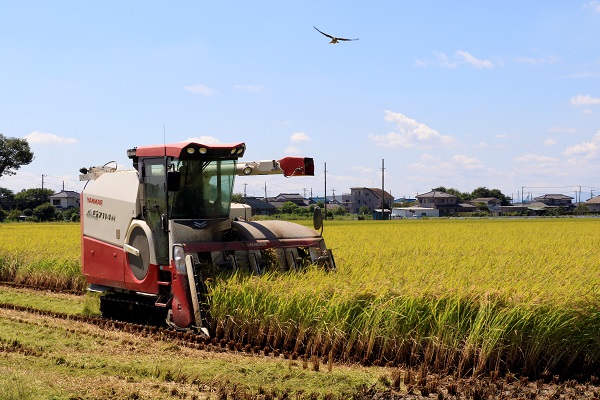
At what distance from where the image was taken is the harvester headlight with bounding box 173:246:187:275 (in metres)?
10.5

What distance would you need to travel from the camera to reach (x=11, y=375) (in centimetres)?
755

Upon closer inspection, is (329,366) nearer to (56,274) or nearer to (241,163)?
(241,163)

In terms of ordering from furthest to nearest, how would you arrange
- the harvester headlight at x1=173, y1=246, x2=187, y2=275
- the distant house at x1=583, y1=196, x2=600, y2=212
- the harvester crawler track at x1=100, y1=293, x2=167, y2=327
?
the distant house at x1=583, y1=196, x2=600, y2=212, the harvester crawler track at x1=100, y1=293, x2=167, y2=327, the harvester headlight at x1=173, y1=246, x2=187, y2=275

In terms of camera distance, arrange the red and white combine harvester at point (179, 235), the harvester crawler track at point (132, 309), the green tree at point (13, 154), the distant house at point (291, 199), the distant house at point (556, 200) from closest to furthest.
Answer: the red and white combine harvester at point (179, 235)
the harvester crawler track at point (132, 309)
the green tree at point (13, 154)
the distant house at point (291, 199)
the distant house at point (556, 200)

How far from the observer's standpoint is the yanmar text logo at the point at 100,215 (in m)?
12.2

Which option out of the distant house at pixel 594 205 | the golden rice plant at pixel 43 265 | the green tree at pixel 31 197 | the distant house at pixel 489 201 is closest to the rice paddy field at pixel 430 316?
the golden rice plant at pixel 43 265

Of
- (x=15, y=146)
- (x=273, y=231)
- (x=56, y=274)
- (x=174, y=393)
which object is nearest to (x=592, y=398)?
(x=174, y=393)

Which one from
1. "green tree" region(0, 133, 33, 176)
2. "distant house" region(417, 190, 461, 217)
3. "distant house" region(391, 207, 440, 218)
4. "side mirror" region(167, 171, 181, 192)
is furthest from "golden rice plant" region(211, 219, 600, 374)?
"distant house" region(417, 190, 461, 217)

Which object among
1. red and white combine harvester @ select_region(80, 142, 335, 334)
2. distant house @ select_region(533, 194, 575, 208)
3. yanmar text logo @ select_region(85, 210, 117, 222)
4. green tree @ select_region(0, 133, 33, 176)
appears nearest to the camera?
red and white combine harvester @ select_region(80, 142, 335, 334)

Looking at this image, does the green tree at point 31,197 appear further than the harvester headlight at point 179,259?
Yes

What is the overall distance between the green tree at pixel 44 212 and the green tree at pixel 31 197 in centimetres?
1465

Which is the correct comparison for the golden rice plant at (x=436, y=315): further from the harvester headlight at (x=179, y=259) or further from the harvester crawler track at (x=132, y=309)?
the harvester crawler track at (x=132, y=309)

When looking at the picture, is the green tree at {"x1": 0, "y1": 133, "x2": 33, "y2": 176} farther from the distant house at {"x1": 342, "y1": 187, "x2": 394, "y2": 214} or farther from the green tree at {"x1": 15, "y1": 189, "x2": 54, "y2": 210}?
the distant house at {"x1": 342, "y1": 187, "x2": 394, "y2": 214}

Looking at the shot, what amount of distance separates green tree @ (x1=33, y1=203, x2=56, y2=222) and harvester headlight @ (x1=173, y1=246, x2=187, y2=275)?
234 feet
